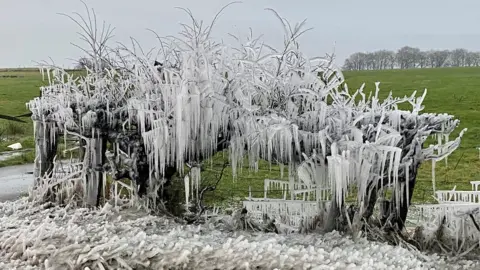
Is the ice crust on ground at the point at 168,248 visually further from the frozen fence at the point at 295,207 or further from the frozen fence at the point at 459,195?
the frozen fence at the point at 459,195

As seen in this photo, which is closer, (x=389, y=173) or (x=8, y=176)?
(x=389, y=173)

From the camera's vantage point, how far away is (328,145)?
5469 millimetres

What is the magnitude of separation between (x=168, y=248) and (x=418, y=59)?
75.0 meters

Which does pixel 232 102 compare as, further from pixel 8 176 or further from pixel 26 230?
pixel 8 176

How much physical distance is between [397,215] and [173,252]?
106 inches

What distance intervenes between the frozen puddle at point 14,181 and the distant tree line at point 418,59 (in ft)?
188

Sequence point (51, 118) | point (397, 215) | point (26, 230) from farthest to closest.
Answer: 1. point (51, 118)
2. point (397, 215)
3. point (26, 230)

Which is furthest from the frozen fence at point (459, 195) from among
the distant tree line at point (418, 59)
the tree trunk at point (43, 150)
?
the distant tree line at point (418, 59)

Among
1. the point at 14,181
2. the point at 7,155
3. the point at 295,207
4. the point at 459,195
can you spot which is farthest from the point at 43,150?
the point at 7,155

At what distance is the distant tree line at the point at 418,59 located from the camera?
71.0 m

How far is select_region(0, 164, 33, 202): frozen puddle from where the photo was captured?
11025 millimetres

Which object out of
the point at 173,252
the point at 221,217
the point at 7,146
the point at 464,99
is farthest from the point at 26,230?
the point at 464,99

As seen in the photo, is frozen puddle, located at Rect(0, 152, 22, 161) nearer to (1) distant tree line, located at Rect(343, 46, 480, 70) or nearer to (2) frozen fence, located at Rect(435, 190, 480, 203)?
(2) frozen fence, located at Rect(435, 190, 480, 203)

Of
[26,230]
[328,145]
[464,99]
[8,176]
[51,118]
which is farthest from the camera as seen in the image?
[464,99]
